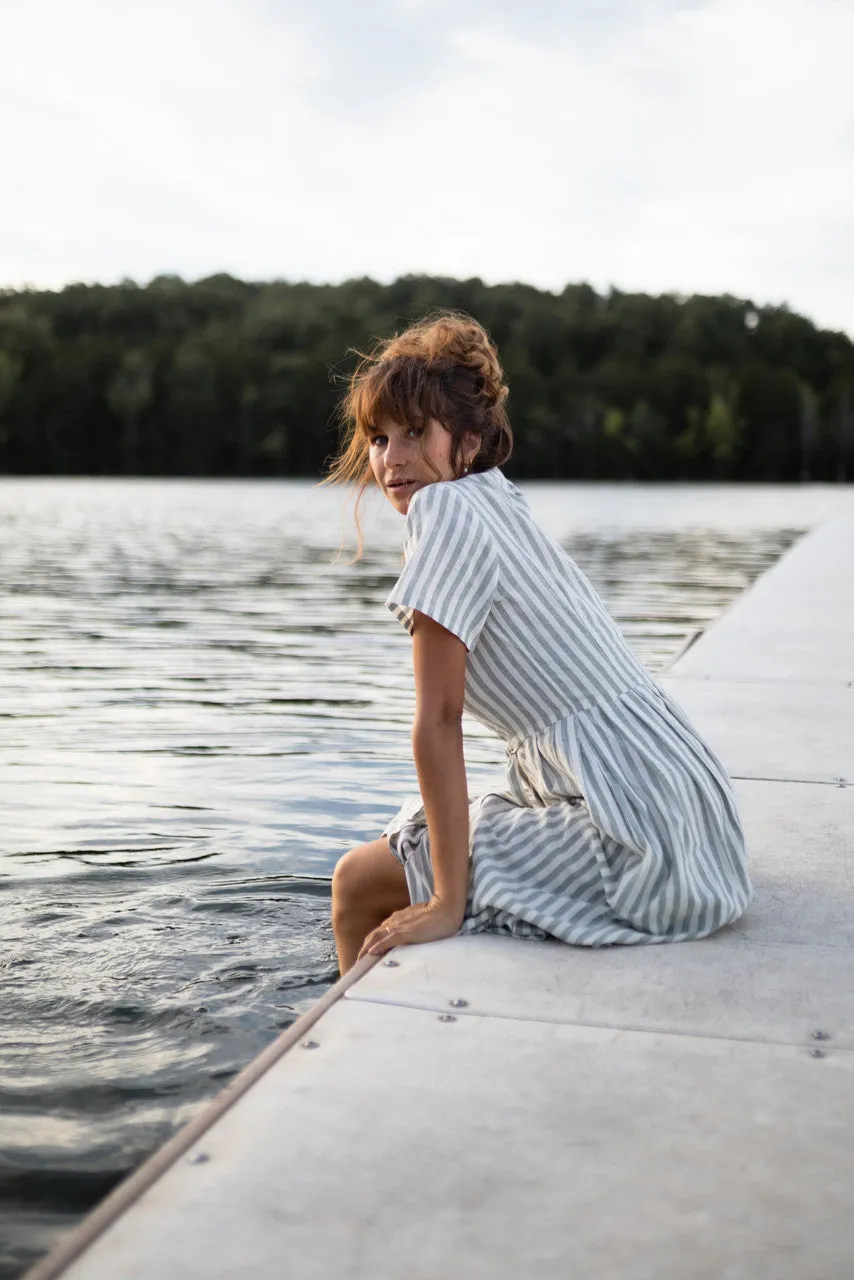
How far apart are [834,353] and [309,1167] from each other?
94493 mm

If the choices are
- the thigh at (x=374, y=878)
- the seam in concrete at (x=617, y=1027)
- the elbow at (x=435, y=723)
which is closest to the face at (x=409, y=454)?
the elbow at (x=435, y=723)

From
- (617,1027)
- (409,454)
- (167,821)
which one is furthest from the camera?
(167,821)

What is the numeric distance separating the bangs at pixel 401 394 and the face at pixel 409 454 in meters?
0.02

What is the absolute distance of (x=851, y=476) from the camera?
87812 mm

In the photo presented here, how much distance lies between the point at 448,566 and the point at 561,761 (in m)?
0.48

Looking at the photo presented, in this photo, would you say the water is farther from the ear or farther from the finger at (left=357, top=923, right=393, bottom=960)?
the ear

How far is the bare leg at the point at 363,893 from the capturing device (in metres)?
3.18

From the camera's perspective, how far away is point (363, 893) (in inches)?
128

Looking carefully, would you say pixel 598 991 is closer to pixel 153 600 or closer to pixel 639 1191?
pixel 639 1191

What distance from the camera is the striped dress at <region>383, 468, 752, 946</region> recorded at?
296cm

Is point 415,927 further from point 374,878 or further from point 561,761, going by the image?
point 561,761

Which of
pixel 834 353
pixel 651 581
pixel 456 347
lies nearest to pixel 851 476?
pixel 834 353

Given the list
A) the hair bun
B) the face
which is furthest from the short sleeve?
the hair bun

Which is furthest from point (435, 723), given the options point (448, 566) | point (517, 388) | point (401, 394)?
point (517, 388)
